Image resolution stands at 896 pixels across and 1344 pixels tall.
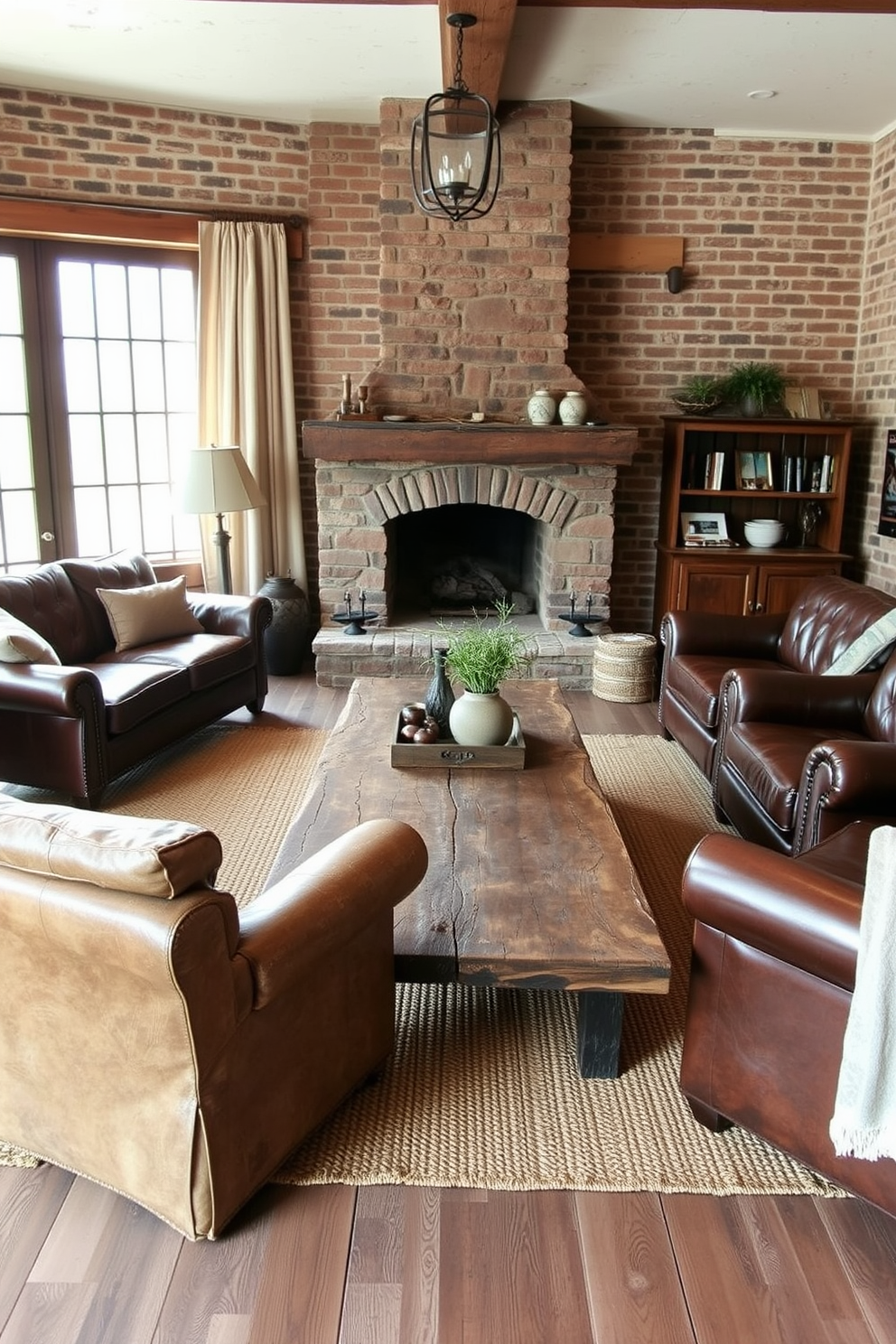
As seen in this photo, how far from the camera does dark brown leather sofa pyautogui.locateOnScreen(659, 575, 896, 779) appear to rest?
384 cm

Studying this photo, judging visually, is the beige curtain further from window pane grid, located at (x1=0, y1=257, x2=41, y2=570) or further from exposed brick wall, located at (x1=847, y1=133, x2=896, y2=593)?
exposed brick wall, located at (x1=847, y1=133, x2=896, y2=593)

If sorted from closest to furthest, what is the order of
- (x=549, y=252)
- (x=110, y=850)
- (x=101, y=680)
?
(x=110, y=850) → (x=101, y=680) → (x=549, y=252)

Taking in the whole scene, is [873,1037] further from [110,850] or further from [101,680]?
[101,680]

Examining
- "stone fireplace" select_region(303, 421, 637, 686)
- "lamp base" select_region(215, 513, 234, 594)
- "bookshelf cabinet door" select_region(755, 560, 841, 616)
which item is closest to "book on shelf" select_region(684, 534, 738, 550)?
"bookshelf cabinet door" select_region(755, 560, 841, 616)

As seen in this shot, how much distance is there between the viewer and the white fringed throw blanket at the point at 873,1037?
1677 millimetres

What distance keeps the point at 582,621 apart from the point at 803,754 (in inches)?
100

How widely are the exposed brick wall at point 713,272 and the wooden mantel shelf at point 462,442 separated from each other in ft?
1.96

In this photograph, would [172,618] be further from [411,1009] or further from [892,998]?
[892,998]

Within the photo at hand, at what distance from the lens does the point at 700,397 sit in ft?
18.4

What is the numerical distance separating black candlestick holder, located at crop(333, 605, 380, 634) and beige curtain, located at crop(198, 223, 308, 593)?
1.96 feet

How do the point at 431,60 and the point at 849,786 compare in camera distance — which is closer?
the point at 849,786

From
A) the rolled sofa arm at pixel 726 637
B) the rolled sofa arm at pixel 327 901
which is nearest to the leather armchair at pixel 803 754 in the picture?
the rolled sofa arm at pixel 726 637

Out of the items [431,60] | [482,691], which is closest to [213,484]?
[431,60]

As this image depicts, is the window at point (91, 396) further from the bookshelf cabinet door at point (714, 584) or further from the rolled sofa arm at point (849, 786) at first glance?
the rolled sofa arm at point (849, 786)
